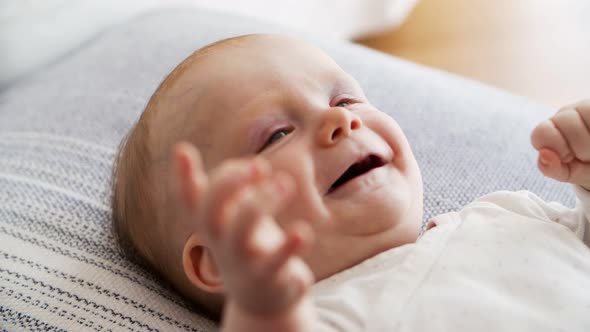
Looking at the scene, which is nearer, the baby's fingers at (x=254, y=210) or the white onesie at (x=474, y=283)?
the baby's fingers at (x=254, y=210)

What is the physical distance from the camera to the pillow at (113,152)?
761mm

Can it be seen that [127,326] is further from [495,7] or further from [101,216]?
[495,7]

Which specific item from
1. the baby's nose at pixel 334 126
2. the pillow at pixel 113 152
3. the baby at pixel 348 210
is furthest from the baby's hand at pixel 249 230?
the pillow at pixel 113 152

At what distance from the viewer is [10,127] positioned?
3.59ft

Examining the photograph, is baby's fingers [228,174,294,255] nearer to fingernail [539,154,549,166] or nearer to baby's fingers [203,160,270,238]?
baby's fingers [203,160,270,238]

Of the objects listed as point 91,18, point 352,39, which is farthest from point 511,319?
point 352,39

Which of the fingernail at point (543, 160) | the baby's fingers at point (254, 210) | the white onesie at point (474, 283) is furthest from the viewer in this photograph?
the fingernail at point (543, 160)

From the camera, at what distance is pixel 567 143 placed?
70 centimetres

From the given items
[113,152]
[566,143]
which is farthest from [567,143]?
[113,152]

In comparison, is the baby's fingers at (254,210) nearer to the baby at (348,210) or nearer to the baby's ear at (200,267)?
the baby at (348,210)

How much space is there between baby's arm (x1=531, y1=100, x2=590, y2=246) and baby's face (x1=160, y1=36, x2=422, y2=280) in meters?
0.14

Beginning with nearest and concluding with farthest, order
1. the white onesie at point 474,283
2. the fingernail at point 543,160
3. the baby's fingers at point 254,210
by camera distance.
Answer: the baby's fingers at point 254,210, the white onesie at point 474,283, the fingernail at point 543,160

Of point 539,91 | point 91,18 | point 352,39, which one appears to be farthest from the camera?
point 352,39

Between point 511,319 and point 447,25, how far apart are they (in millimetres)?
1862
